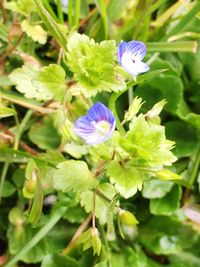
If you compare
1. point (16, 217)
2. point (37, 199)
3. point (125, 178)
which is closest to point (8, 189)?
point (16, 217)

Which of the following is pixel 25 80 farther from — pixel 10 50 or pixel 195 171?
pixel 195 171

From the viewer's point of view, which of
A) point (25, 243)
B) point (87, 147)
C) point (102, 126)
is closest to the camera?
point (102, 126)

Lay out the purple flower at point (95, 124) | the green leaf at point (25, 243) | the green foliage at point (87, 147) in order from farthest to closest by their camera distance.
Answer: the green leaf at point (25, 243), the green foliage at point (87, 147), the purple flower at point (95, 124)

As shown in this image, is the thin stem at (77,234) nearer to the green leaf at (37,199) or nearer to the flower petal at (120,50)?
the green leaf at (37,199)

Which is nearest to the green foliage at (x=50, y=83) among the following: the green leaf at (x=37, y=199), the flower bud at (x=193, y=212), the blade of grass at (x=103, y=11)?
the green leaf at (x=37, y=199)

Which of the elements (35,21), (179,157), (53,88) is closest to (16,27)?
(35,21)
